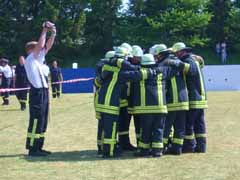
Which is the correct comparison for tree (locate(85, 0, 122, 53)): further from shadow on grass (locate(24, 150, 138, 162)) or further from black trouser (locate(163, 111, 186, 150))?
black trouser (locate(163, 111, 186, 150))

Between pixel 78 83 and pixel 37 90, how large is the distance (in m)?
24.1

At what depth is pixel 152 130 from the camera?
10312mm

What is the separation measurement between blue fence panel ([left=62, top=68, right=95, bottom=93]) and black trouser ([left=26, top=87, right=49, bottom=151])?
23.2 meters

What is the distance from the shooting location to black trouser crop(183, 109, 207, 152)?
10.9m

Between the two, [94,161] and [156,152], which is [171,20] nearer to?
[156,152]

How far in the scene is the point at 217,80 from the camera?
35.4 m

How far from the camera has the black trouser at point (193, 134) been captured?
428 inches

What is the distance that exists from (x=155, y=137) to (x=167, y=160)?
1.54ft

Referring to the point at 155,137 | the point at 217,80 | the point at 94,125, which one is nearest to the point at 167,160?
the point at 155,137

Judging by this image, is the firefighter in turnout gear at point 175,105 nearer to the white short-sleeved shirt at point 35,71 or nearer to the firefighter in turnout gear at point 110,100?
the firefighter in turnout gear at point 110,100

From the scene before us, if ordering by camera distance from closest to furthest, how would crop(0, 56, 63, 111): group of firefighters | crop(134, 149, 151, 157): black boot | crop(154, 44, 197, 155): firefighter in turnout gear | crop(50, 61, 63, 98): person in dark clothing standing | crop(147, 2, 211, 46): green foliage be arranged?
crop(134, 149, 151, 157): black boot < crop(154, 44, 197, 155): firefighter in turnout gear < crop(0, 56, 63, 111): group of firefighters < crop(50, 61, 63, 98): person in dark clothing standing < crop(147, 2, 211, 46): green foliage

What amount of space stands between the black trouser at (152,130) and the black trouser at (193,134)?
0.75 m

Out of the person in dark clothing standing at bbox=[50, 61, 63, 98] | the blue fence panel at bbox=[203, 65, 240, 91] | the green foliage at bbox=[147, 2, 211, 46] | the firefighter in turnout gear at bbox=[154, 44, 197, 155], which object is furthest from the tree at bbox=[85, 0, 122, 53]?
the firefighter in turnout gear at bbox=[154, 44, 197, 155]

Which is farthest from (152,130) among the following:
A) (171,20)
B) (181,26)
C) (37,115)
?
(181,26)
